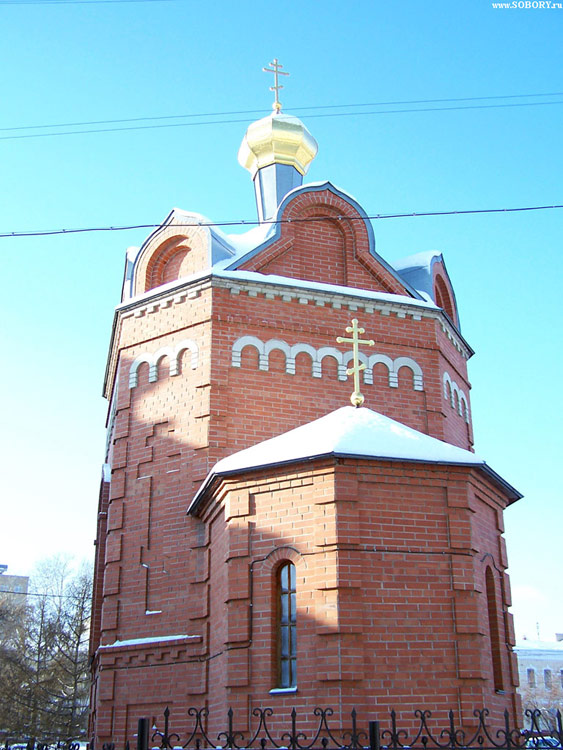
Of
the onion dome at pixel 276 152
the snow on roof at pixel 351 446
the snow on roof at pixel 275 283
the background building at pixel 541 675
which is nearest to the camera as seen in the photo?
the snow on roof at pixel 351 446

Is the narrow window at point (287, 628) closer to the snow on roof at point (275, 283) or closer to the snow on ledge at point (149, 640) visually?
the snow on ledge at point (149, 640)

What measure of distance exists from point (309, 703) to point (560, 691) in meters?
33.7

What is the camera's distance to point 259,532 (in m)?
8.26

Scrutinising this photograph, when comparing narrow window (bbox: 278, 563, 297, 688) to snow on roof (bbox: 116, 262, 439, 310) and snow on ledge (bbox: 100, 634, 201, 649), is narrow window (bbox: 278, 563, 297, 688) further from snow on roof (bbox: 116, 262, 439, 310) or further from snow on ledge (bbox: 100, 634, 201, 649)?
snow on roof (bbox: 116, 262, 439, 310)

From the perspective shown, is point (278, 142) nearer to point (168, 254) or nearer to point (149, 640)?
point (168, 254)

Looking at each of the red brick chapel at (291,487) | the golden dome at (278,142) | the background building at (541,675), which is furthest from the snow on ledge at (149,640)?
the background building at (541,675)

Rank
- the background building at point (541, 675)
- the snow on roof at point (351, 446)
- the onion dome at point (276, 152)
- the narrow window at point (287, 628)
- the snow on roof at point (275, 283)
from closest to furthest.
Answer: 1. the narrow window at point (287, 628)
2. the snow on roof at point (351, 446)
3. the snow on roof at point (275, 283)
4. the onion dome at point (276, 152)
5. the background building at point (541, 675)

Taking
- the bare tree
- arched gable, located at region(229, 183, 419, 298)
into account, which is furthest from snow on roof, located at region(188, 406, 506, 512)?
the bare tree

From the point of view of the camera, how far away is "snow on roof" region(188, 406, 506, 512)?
8.06 meters

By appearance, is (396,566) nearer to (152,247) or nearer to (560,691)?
(152,247)

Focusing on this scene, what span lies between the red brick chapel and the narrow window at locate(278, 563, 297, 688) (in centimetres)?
2

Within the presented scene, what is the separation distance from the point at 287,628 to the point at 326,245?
6419 mm

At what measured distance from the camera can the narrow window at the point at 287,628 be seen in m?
7.71

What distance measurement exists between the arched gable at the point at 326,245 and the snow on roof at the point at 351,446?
12.1 feet
